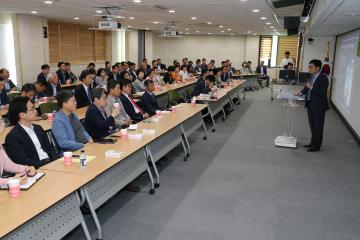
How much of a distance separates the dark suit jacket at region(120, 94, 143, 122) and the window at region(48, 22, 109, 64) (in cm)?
886

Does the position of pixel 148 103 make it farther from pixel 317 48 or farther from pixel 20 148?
pixel 317 48

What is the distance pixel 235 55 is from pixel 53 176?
67.0 feet

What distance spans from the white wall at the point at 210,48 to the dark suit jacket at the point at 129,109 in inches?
659

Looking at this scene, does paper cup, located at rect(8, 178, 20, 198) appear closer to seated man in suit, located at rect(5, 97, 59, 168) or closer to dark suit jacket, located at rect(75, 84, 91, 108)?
seated man in suit, located at rect(5, 97, 59, 168)

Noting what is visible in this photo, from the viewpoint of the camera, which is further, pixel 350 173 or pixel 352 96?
pixel 352 96

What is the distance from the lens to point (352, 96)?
858cm

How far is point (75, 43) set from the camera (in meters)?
15.2

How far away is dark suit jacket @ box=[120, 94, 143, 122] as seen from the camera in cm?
617

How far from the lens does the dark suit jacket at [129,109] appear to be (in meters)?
6.17

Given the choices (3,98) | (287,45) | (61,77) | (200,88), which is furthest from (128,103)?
(287,45)

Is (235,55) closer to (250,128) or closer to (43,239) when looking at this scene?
(250,128)

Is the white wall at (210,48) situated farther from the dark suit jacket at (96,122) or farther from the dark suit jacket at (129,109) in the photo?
the dark suit jacket at (96,122)

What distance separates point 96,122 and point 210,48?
61.8 feet

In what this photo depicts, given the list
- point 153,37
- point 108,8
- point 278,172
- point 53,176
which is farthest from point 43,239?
point 153,37
